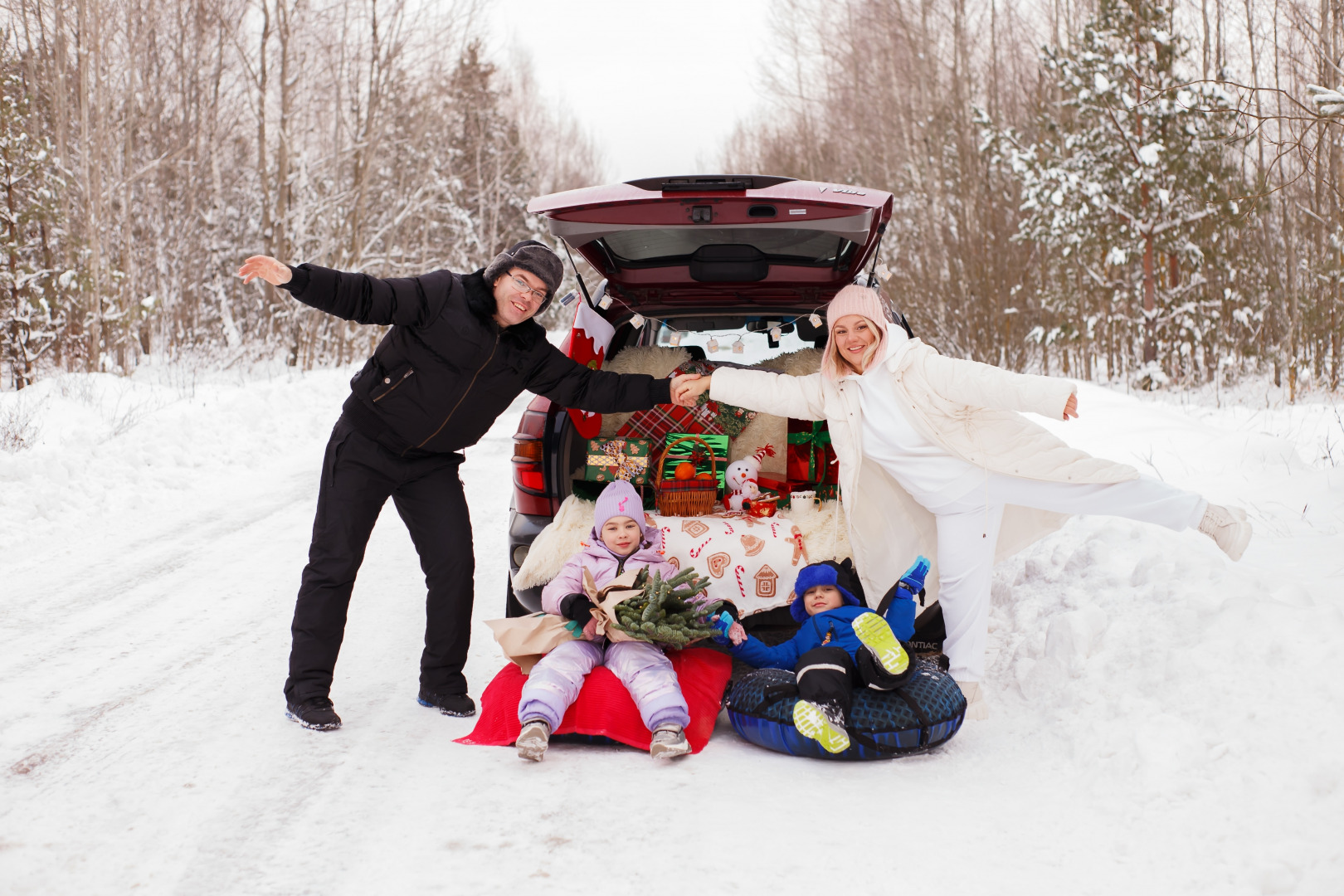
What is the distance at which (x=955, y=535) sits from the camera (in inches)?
136

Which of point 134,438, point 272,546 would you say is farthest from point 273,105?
point 272,546

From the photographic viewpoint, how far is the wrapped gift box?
4.24 m

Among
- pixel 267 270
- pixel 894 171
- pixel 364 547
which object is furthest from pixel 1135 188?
pixel 267 270

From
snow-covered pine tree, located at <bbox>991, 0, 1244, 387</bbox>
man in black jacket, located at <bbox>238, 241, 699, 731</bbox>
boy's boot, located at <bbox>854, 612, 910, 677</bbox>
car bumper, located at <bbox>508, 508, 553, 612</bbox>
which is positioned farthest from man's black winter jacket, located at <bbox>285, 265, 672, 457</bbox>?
snow-covered pine tree, located at <bbox>991, 0, 1244, 387</bbox>

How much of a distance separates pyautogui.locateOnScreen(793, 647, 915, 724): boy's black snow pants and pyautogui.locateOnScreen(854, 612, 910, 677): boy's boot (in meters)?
0.04

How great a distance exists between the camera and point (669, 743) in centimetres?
281

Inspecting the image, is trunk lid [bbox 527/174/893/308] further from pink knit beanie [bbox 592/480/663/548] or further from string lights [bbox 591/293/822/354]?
pink knit beanie [bbox 592/480/663/548]

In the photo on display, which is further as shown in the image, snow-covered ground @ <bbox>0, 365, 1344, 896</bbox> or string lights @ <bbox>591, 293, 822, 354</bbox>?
string lights @ <bbox>591, 293, 822, 354</bbox>

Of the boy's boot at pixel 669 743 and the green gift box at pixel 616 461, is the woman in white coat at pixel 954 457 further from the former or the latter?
the boy's boot at pixel 669 743

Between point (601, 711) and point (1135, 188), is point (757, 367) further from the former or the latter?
point (1135, 188)

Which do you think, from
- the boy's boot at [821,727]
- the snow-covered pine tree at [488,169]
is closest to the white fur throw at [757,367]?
the boy's boot at [821,727]

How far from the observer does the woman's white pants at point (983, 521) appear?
326 cm

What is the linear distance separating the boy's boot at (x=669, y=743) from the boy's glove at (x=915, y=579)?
1.00 meters

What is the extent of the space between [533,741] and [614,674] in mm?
A: 442
